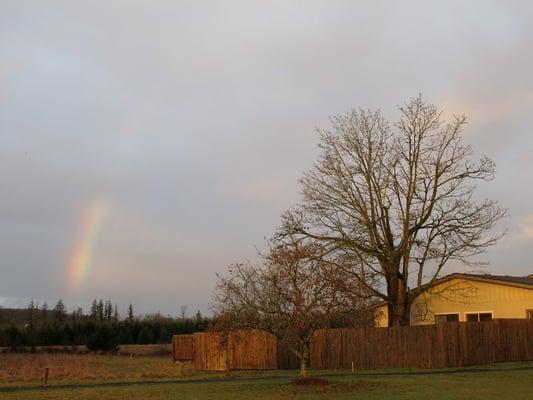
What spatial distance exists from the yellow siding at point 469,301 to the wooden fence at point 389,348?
3144mm

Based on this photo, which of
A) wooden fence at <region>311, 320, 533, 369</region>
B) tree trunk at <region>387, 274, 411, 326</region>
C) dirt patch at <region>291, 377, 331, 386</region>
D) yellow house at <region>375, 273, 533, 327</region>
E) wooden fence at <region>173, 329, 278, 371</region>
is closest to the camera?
dirt patch at <region>291, 377, 331, 386</region>

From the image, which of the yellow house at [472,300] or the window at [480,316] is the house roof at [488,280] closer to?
the yellow house at [472,300]

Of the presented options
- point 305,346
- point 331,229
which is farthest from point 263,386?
point 331,229

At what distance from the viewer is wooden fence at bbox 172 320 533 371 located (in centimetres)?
3244

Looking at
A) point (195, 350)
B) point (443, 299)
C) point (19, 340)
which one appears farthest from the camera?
point (19, 340)

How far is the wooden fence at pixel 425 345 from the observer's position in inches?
1275

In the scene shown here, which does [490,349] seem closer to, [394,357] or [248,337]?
[394,357]

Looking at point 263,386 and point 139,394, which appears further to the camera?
point 263,386

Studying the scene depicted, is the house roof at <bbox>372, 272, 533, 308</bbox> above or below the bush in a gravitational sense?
above

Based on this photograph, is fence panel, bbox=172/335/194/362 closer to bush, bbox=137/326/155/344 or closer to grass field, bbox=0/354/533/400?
grass field, bbox=0/354/533/400

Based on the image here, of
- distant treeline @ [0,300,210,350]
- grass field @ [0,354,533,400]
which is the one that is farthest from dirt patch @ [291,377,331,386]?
distant treeline @ [0,300,210,350]

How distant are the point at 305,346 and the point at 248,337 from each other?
11.6 metres

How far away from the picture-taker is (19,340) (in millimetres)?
69500

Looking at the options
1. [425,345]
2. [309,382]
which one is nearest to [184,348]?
[425,345]
